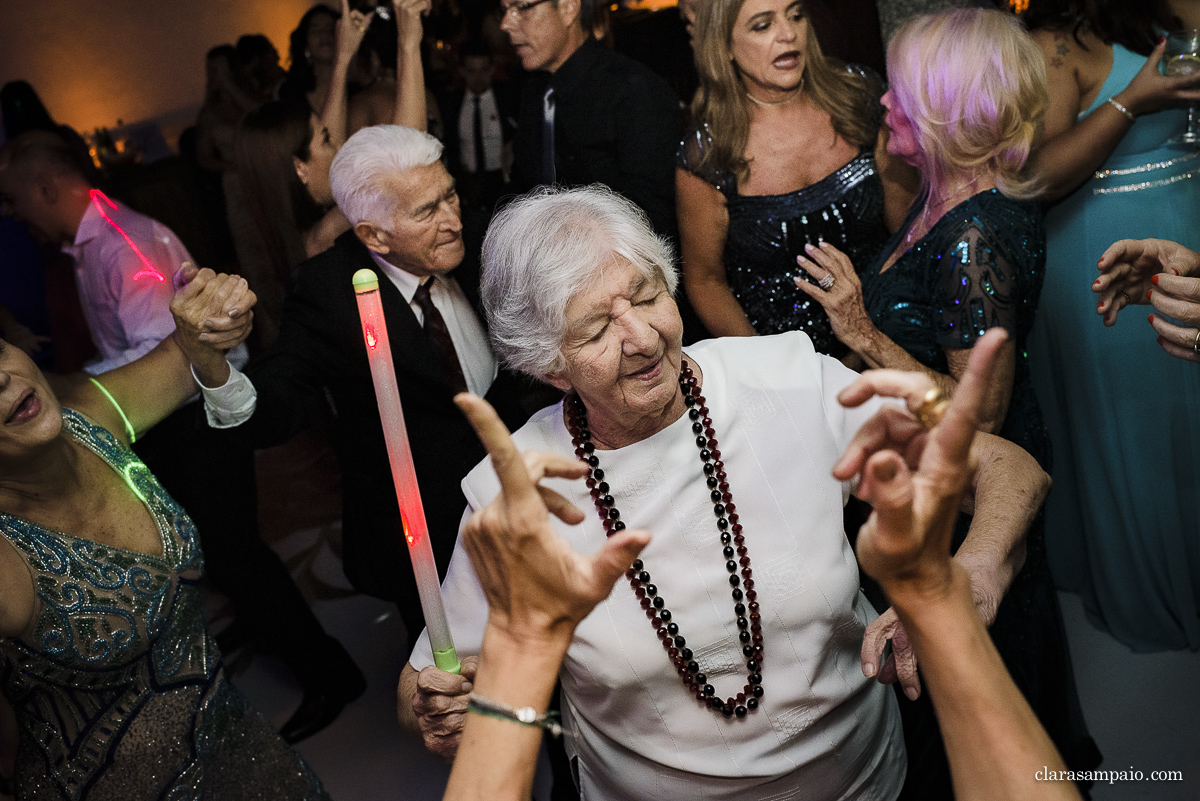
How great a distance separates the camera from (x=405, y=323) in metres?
2.41

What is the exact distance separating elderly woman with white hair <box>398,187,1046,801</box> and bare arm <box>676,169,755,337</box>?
104 cm

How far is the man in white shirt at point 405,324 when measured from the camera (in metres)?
2.39

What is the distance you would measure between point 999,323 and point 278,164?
2.36 meters

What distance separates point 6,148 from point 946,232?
3.24 meters

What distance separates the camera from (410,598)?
2.72m

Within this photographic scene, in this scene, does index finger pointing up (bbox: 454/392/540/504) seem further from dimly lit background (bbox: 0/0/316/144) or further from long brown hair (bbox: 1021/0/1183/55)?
dimly lit background (bbox: 0/0/316/144)

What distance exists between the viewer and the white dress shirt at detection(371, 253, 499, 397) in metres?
2.47

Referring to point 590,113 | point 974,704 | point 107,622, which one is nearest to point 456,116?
point 590,113

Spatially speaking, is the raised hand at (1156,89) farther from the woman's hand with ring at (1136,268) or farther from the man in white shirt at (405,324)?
the man in white shirt at (405,324)

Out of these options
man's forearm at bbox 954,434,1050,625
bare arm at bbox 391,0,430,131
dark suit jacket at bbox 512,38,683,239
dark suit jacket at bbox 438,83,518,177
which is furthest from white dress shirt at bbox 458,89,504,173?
man's forearm at bbox 954,434,1050,625

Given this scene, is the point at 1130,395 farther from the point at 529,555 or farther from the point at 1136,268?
the point at 529,555

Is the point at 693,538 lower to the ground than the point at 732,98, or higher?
lower

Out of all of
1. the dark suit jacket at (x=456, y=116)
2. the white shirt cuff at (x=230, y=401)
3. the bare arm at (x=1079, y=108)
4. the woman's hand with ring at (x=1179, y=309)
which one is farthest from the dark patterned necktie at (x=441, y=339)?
the dark suit jacket at (x=456, y=116)

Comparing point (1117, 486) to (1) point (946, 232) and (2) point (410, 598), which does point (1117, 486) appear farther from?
(2) point (410, 598)
